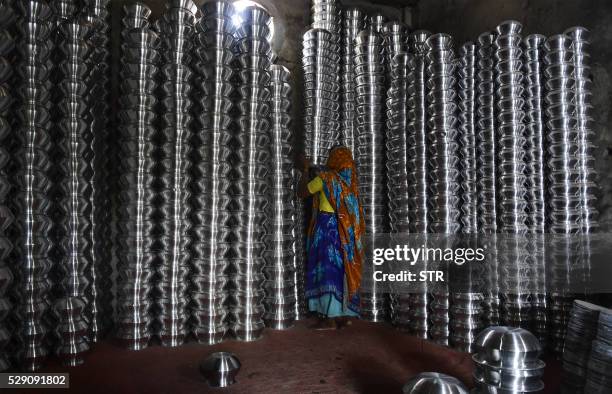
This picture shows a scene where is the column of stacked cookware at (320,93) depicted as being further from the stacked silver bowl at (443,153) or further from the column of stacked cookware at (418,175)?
the stacked silver bowl at (443,153)

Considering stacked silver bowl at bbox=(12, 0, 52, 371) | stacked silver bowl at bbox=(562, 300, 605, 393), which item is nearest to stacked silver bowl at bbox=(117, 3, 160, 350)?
stacked silver bowl at bbox=(12, 0, 52, 371)

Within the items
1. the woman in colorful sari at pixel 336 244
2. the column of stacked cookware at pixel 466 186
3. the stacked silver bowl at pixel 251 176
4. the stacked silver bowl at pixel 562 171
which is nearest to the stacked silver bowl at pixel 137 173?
the stacked silver bowl at pixel 251 176

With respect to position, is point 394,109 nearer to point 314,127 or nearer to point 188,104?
point 314,127

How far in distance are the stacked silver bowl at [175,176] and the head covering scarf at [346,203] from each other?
1.33m

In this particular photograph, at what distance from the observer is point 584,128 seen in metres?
3.48

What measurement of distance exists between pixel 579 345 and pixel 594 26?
8.44ft

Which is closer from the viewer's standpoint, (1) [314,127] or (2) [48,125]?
(2) [48,125]

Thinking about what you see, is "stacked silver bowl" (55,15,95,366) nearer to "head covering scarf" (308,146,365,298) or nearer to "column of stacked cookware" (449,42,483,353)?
"head covering scarf" (308,146,365,298)

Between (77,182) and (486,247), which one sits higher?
(77,182)

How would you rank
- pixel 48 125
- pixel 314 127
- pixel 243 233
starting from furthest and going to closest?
pixel 314 127 < pixel 243 233 < pixel 48 125

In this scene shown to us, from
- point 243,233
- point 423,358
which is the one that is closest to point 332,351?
point 423,358

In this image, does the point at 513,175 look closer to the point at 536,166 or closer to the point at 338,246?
the point at 536,166

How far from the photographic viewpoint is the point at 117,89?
4.37 m

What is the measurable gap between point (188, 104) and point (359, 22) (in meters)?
2.69
